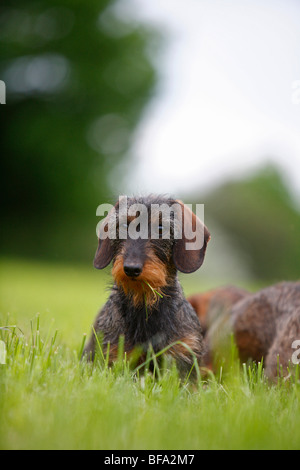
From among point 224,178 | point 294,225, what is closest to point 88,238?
point 224,178

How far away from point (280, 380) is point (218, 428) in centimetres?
139

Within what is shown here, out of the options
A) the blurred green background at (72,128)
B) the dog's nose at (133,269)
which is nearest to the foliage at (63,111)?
the blurred green background at (72,128)

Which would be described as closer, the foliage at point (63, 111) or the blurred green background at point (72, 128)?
the blurred green background at point (72, 128)

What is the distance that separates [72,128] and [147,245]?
70.2 ft

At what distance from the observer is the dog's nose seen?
10.9 ft

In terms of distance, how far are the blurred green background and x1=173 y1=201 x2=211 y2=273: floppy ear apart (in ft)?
54.4

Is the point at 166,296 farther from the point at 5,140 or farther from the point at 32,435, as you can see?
the point at 5,140

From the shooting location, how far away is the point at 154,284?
347cm

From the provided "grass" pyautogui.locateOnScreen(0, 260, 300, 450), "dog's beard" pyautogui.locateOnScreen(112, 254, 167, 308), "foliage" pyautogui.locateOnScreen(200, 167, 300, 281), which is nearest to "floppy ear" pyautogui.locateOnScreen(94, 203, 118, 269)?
"dog's beard" pyautogui.locateOnScreen(112, 254, 167, 308)

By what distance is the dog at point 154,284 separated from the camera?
3609 mm

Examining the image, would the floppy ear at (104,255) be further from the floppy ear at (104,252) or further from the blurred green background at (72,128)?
the blurred green background at (72,128)

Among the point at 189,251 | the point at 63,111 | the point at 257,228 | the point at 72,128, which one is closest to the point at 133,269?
the point at 189,251

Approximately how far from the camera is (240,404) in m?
2.74

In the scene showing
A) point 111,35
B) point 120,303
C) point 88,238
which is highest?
point 111,35
